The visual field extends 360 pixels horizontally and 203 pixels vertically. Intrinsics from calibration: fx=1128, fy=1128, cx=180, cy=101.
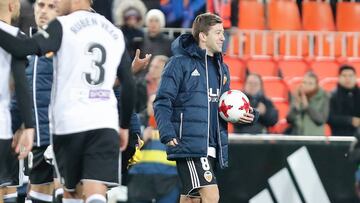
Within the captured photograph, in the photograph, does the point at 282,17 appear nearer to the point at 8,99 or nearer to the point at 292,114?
the point at 292,114

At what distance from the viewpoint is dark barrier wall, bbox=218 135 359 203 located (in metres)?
13.2

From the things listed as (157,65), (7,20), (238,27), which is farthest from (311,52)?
(7,20)

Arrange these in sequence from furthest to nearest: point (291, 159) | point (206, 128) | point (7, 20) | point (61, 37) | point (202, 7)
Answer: point (202, 7) → point (291, 159) → point (206, 128) → point (7, 20) → point (61, 37)

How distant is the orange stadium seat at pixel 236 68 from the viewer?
16155mm

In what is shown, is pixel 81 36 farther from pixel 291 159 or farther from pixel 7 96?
pixel 291 159

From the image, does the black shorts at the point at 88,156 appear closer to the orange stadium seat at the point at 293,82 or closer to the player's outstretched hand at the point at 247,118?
the player's outstretched hand at the point at 247,118

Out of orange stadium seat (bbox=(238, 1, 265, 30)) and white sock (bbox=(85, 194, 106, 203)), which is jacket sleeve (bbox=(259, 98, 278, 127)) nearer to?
orange stadium seat (bbox=(238, 1, 265, 30))

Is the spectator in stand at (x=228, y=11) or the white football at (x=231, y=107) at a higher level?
the spectator in stand at (x=228, y=11)

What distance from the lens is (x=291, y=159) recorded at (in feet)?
43.4

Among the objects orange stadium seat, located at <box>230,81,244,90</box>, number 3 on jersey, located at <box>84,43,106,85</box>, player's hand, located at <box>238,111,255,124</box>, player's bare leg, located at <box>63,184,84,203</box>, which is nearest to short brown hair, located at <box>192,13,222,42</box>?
player's hand, located at <box>238,111,255,124</box>

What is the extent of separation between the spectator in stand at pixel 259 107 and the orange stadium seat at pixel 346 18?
460 cm

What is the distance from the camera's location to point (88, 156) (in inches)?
320

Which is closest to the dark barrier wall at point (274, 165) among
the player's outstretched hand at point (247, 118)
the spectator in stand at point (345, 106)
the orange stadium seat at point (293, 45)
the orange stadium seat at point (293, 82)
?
the spectator in stand at point (345, 106)

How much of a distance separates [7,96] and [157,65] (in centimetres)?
556
